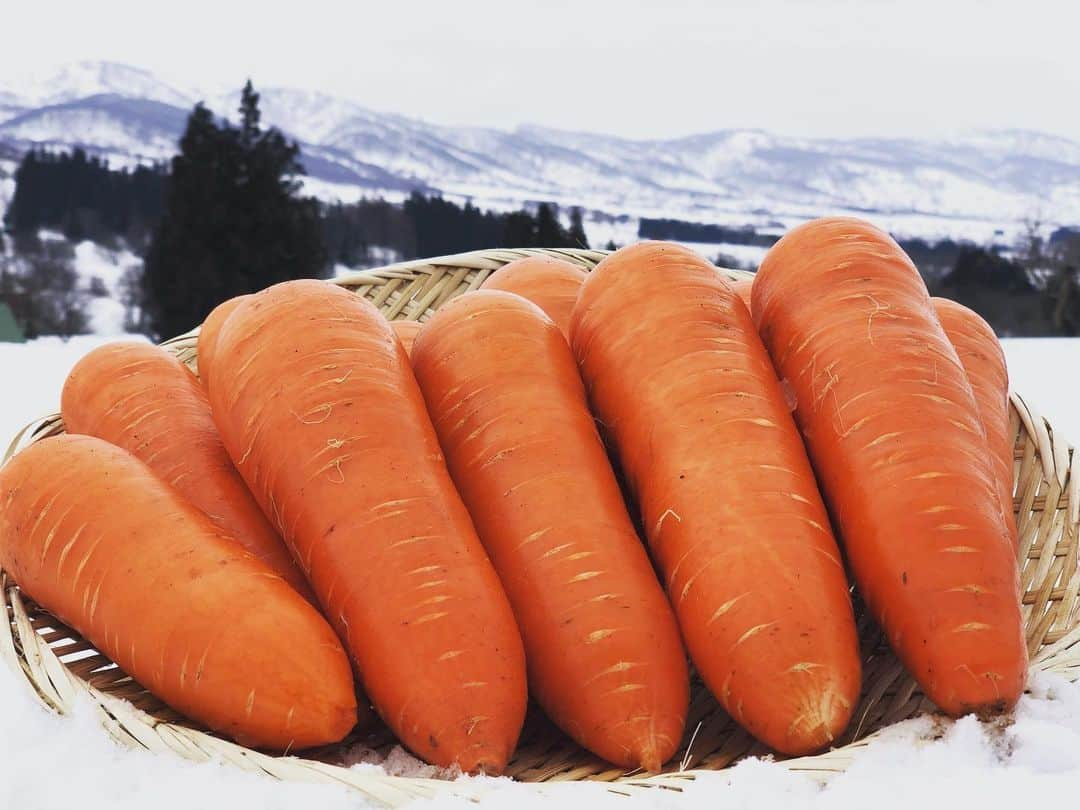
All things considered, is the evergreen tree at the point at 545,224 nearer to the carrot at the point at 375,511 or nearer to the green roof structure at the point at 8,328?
the carrot at the point at 375,511

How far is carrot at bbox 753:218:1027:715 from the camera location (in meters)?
1.15

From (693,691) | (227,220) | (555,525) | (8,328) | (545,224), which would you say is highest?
(545,224)

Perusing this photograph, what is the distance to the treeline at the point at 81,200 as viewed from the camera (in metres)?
5.82

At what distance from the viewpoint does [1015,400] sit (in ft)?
6.24

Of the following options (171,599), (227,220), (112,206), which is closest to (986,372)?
(171,599)

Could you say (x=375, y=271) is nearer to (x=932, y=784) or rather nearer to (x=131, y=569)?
(x=131, y=569)

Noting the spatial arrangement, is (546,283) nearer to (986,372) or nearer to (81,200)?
(986,372)

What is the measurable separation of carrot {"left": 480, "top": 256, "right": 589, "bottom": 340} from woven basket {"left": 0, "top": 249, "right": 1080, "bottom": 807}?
68 centimetres

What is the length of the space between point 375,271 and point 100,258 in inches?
165

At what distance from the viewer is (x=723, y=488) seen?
1269mm

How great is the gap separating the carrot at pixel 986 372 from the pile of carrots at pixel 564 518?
3 cm

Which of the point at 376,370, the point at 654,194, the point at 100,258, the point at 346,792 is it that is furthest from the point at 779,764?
the point at 654,194

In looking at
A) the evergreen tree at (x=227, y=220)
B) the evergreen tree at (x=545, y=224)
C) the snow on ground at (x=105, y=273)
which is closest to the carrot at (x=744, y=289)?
the evergreen tree at (x=545, y=224)

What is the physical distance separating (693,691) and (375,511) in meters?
0.53
